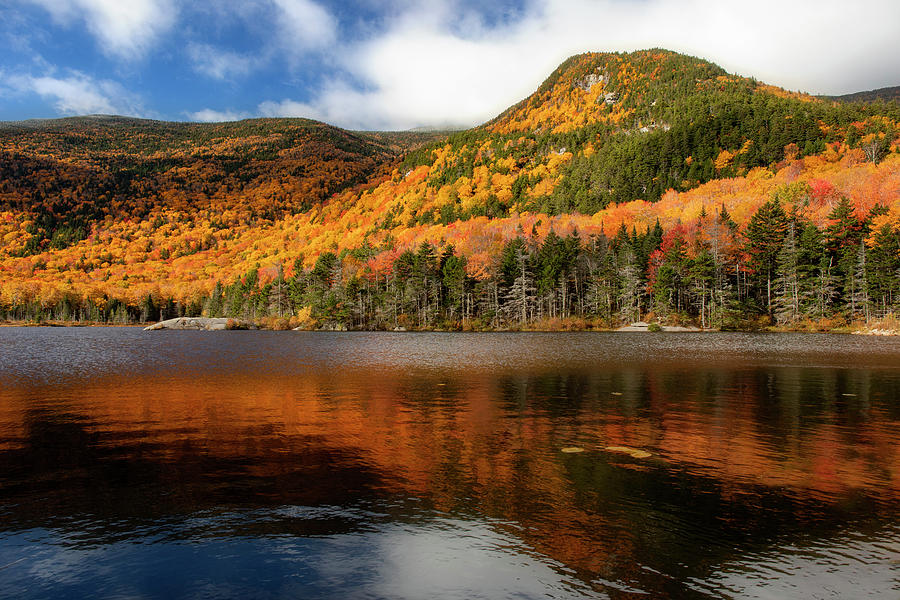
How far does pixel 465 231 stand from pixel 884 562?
5766 inches

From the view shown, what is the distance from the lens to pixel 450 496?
30.9ft

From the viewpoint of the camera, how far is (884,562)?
22.4 feet

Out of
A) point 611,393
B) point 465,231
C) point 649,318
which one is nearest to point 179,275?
point 465,231

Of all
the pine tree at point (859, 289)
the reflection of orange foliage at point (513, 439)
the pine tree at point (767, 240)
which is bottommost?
the reflection of orange foliage at point (513, 439)

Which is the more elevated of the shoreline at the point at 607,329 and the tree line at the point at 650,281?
the tree line at the point at 650,281

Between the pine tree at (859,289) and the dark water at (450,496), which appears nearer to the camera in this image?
the dark water at (450,496)

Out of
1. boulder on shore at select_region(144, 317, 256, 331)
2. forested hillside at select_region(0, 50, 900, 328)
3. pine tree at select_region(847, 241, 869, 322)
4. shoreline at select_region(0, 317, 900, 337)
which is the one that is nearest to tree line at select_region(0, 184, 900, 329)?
pine tree at select_region(847, 241, 869, 322)

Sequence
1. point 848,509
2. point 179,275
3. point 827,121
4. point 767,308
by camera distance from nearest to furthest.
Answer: point 848,509
point 767,308
point 827,121
point 179,275

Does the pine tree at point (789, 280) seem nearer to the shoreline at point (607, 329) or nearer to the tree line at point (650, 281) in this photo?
the tree line at point (650, 281)

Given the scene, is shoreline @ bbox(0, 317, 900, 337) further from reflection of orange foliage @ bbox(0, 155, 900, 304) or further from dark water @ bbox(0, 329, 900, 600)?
dark water @ bbox(0, 329, 900, 600)

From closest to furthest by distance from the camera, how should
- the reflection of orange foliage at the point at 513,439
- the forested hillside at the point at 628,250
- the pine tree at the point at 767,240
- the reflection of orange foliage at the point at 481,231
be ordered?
1. the reflection of orange foliage at the point at 513,439
2. the forested hillside at the point at 628,250
3. the pine tree at the point at 767,240
4. the reflection of orange foliage at the point at 481,231

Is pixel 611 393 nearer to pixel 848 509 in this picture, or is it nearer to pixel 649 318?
pixel 848 509

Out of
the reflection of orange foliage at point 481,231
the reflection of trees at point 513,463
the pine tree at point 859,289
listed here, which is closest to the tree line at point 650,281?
the pine tree at point 859,289

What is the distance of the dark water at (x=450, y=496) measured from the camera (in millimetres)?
6543
